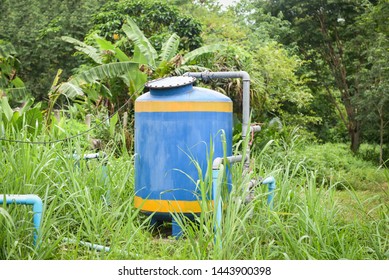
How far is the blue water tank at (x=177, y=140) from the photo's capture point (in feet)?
14.9

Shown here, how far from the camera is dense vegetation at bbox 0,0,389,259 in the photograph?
12.5ft

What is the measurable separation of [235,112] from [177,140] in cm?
713

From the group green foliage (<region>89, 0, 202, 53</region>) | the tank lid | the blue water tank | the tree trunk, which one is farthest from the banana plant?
the tree trunk

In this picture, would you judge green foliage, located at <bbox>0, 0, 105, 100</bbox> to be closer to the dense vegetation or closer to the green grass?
the dense vegetation

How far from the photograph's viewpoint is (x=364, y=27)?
17.0m

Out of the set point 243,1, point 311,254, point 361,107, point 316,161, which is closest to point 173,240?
point 311,254

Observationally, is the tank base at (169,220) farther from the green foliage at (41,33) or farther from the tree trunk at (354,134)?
the green foliage at (41,33)

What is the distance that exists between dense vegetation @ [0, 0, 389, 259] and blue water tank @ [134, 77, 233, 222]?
257 millimetres

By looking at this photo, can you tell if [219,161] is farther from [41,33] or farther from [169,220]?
[41,33]

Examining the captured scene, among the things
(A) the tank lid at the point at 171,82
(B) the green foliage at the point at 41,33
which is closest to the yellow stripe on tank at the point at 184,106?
(A) the tank lid at the point at 171,82

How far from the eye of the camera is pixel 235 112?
38.1ft

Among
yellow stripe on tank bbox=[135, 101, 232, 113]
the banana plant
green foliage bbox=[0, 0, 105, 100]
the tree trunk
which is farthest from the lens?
green foliage bbox=[0, 0, 105, 100]

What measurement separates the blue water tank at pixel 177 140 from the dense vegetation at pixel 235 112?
0.26 meters

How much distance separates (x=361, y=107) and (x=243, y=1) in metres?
6.83
